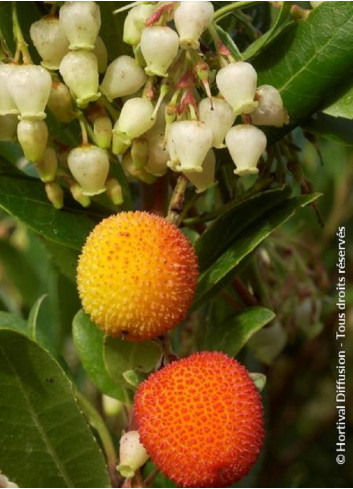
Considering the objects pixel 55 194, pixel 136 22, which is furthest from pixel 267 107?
pixel 55 194

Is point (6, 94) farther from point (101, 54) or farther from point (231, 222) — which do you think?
point (231, 222)

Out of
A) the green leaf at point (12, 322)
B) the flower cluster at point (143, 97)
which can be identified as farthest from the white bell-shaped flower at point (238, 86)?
the green leaf at point (12, 322)

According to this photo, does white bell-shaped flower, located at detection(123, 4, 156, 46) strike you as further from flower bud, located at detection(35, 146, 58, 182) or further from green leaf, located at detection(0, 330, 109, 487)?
green leaf, located at detection(0, 330, 109, 487)

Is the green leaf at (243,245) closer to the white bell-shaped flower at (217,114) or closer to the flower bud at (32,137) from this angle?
the white bell-shaped flower at (217,114)

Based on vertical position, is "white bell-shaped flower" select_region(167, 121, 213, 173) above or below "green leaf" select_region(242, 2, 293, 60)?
below

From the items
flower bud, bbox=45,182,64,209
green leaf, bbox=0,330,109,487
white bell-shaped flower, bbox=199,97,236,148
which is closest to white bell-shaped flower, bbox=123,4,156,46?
white bell-shaped flower, bbox=199,97,236,148

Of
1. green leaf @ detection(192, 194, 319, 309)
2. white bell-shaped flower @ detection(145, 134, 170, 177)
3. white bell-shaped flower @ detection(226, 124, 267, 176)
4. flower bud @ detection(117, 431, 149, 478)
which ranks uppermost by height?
white bell-shaped flower @ detection(226, 124, 267, 176)
